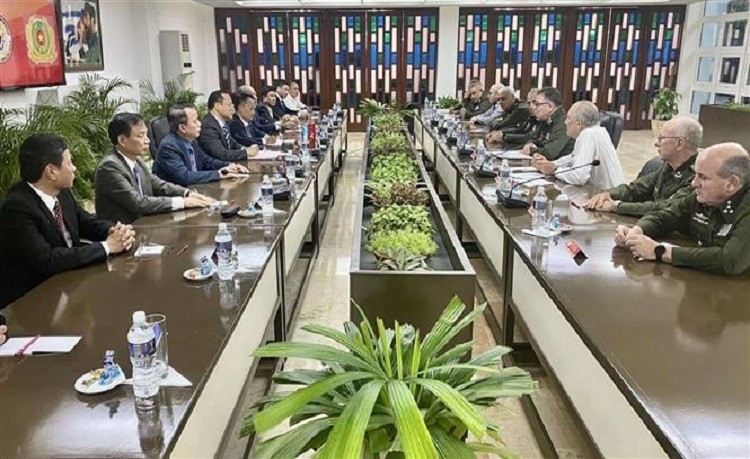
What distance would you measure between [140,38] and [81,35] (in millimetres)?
2097

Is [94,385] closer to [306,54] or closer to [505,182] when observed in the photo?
[505,182]

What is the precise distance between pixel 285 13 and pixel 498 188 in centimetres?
991

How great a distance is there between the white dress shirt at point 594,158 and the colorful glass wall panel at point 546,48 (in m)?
9.16

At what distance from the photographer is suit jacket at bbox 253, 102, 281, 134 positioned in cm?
735

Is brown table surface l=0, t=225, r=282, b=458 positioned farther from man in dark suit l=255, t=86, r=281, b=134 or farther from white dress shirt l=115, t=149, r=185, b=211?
man in dark suit l=255, t=86, r=281, b=134

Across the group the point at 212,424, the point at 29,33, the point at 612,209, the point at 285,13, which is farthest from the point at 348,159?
the point at 212,424

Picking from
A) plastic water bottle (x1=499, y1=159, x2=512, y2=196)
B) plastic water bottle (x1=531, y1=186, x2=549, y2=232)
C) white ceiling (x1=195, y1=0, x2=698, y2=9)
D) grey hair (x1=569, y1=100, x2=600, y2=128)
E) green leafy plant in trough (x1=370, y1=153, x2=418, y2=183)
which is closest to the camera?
plastic water bottle (x1=531, y1=186, x2=549, y2=232)

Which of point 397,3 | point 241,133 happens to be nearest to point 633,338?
point 241,133

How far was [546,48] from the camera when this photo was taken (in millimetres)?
12680

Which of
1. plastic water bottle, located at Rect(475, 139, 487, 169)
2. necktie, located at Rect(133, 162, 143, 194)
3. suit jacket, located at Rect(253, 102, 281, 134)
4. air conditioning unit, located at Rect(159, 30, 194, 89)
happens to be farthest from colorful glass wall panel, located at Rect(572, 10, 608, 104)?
necktie, located at Rect(133, 162, 143, 194)

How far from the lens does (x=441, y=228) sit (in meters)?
3.27

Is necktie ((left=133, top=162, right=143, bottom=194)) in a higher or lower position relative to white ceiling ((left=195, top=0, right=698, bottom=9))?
lower

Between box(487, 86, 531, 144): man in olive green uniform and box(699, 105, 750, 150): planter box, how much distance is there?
328 cm

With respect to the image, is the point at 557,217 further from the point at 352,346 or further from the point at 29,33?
the point at 29,33
